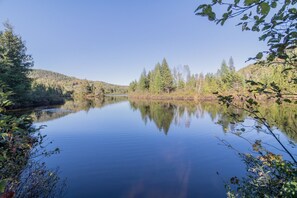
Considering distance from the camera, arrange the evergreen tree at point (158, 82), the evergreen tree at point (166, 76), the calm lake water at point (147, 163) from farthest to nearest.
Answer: the evergreen tree at point (158, 82) < the evergreen tree at point (166, 76) < the calm lake water at point (147, 163)

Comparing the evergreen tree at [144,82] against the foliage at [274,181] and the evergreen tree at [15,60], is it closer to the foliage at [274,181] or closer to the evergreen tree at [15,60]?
the evergreen tree at [15,60]

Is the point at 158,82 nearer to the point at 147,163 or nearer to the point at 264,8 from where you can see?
the point at 147,163

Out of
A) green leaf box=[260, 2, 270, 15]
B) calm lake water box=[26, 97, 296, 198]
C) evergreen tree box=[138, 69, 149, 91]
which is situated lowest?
calm lake water box=[26, 97, 296, 198]

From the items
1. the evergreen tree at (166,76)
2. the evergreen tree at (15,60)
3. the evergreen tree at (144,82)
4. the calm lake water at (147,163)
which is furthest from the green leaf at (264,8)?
the evergreen tree at (144,82)

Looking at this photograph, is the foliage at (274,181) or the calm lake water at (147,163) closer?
the foliage at (274,181)

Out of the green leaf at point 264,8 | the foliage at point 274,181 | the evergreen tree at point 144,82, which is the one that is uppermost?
the evergreen tree at point 144,82

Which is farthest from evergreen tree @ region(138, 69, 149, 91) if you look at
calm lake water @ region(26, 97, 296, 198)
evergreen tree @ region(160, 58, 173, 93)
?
calm lake water @ region(26, 97, 296, 198)

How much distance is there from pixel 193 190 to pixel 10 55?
96.0 feet

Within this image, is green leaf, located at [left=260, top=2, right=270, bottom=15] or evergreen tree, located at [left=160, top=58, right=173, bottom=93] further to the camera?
evergreen tree, located at [left=160, top=58, right=173, bottom=93]

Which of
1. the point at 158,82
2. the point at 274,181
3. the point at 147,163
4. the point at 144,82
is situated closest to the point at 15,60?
the point at 147,163

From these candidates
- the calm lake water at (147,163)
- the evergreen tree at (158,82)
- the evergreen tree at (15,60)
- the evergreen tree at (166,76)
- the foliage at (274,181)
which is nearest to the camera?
the foliage at (274,181)

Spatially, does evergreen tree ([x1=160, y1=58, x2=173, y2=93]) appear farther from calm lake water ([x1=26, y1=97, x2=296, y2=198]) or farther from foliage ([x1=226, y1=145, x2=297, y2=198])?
foliage ([x1=226, y1=145, x2=297, y2=198])

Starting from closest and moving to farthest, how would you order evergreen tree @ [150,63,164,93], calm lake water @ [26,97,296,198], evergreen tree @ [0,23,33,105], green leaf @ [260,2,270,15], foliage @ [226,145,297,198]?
green leaf @ [260,2,270,15]
foliage @ [226,145,297,198]
calm lake water @ [26,97,296,198]
evergreen tree @ [0,23,33,105]
evergreen tree @ [150,63,164,93]

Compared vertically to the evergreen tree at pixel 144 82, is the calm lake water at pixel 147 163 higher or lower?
lower
